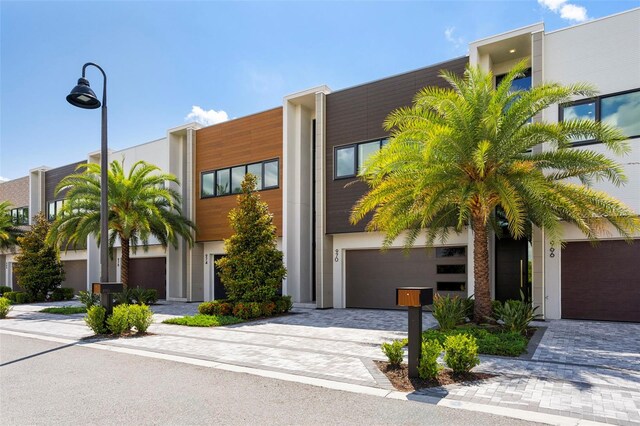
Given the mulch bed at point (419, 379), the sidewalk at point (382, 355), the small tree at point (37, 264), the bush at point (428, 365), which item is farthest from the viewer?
the small tree at point (37, 264)

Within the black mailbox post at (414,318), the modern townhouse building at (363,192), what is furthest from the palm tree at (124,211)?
the black mailbox post at (414,318)

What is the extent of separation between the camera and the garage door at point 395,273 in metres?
15.5

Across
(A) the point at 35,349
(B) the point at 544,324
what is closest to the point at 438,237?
(B) the point at 544,324

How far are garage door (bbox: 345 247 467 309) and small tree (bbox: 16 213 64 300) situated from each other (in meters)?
16.4

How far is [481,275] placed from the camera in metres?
11.2

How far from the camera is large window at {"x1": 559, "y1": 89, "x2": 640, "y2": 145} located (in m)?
12.3

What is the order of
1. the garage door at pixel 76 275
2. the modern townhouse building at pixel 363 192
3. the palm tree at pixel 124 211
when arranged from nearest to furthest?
the modern townhouse building at pixel 363 192 < the palm tree at pixel 124 211 < the garage door at pixel 76 275

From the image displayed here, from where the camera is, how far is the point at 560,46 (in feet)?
44.2

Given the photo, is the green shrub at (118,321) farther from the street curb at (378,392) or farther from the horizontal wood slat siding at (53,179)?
the horizontal wood slat siding at (53,179)

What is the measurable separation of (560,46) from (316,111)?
8.64 meters

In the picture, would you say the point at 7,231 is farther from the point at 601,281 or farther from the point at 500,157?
the point at 601,281

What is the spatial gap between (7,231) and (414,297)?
31750 mm

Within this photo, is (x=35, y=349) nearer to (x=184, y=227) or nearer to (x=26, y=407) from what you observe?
(x=26, y=407)

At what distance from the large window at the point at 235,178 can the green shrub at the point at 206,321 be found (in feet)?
21.9
